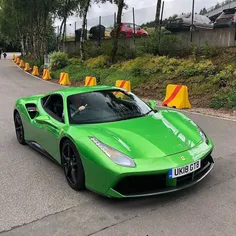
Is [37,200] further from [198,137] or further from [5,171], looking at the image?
[198,137]

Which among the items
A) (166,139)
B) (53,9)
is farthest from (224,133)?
(53,9)

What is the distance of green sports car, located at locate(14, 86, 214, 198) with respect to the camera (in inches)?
136

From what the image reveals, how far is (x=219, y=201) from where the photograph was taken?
3631 millimetres

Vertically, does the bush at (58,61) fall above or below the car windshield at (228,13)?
below

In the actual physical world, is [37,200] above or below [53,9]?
below

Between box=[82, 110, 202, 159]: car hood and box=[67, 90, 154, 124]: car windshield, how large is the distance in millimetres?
206

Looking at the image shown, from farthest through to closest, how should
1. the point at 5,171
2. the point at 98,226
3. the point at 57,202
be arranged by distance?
the point at 5,171 < the point at 57,202 < the point at 98,226

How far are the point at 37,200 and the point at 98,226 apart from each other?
100 centimetres

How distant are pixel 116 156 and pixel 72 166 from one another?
0.79 metres

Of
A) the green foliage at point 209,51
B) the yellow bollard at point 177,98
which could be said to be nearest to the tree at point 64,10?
the green foliage at point 209,51

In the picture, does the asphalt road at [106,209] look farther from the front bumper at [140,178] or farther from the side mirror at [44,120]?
the side mirror at [44,120]

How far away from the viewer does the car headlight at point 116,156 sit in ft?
11.3

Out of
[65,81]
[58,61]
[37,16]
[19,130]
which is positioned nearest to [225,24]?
[65,81]

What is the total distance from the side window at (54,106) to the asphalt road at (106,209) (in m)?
0.82
